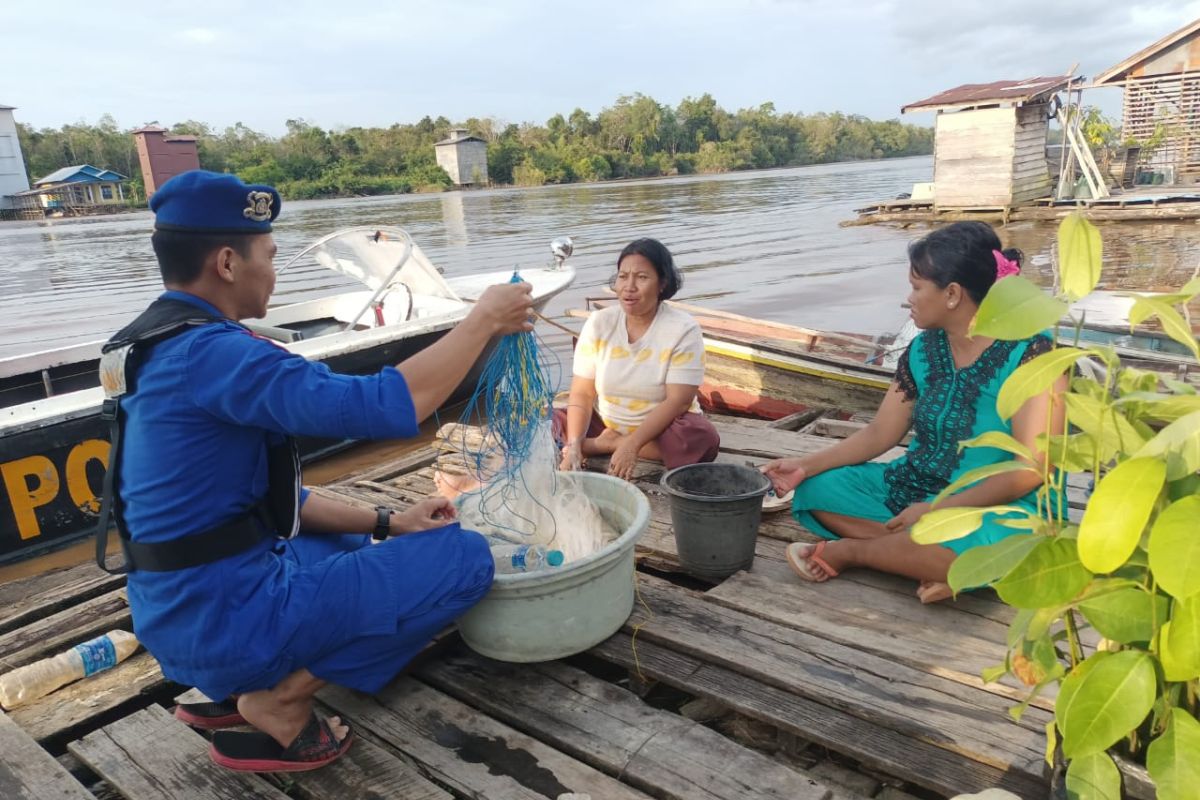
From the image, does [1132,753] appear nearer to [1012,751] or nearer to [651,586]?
[1012,751]

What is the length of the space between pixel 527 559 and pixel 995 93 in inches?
814

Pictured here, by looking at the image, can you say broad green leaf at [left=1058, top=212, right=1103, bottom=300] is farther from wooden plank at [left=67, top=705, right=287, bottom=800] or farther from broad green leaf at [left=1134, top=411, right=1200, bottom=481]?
wooden plank at [left=67, top=705, right=287, bottom=800]

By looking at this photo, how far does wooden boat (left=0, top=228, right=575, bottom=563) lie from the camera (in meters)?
4.74

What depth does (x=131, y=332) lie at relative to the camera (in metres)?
1.80

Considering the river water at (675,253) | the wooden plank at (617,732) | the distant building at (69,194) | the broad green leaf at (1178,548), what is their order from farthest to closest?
the distant building at (69,194) < the river water at (675,253) < the wooden plank at (617,732) < the broad green leaf at (1178,548)

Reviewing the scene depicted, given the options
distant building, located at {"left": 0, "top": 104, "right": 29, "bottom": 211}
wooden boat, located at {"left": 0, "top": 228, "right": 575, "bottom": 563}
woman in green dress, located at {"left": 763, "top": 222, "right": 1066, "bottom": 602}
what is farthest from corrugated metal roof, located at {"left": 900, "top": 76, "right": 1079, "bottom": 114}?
distant building, located at {"left": 0, "top": 104, "right": 29, "bottom": 211}

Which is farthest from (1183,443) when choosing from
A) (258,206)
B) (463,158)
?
(463,158)

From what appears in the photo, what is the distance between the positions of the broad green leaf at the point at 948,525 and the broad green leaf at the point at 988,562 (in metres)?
0.08

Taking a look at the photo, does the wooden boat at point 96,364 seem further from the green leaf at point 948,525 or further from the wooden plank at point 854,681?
the green leaf at point 948,525

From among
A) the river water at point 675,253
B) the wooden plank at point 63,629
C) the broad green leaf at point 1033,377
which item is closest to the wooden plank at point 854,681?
the broad green leaf at point 1033,377

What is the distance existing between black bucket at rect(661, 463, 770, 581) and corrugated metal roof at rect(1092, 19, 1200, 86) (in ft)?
72.6

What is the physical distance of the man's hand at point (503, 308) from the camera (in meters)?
2.12

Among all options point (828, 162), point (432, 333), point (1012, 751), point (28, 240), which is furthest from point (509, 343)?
point (828, 162)

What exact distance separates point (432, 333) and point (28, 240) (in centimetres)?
3419
